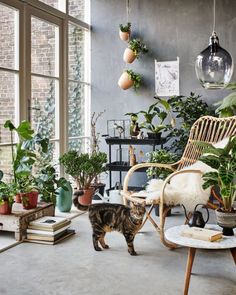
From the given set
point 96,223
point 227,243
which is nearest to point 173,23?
point 96,223

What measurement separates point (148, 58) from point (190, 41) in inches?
23.3

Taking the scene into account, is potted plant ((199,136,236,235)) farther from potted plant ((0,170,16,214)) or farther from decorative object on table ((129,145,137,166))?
decorative object on table ((129,145,137,166))

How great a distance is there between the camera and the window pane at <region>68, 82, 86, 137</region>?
18.5 feet

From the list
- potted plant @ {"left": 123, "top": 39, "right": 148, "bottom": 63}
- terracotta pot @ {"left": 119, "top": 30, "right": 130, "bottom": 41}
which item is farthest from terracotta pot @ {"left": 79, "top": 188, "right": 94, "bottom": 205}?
terracotta pot @ {"left": 119, "top": 30, "right": 130, "bottom": 41}

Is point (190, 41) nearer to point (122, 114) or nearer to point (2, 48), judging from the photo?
point (122, 114)

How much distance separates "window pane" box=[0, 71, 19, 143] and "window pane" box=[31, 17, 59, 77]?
0.43 metres

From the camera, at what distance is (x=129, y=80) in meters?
5.56

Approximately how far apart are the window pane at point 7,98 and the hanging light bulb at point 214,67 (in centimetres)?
219

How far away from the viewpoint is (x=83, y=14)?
19.5 feet

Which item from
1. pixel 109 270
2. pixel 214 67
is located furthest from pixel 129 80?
pixel 109 270

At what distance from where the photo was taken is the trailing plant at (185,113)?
5.13m

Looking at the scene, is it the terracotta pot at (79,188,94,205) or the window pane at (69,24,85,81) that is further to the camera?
the window pane at (69,24,85,81)

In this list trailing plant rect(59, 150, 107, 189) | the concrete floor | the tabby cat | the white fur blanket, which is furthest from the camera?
trailing plant rect(59, 150, 107, 189)

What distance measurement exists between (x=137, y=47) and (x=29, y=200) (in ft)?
8.80
